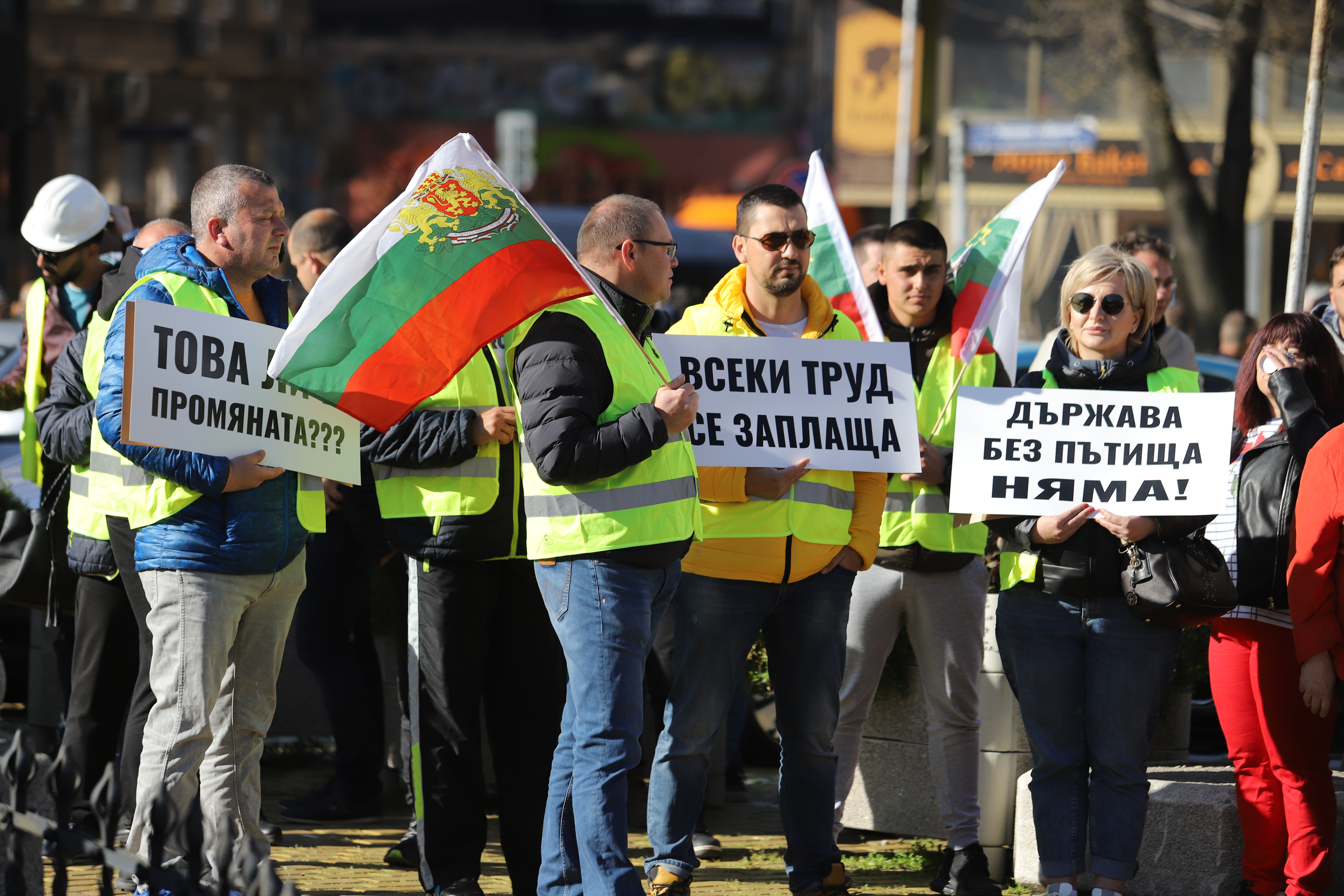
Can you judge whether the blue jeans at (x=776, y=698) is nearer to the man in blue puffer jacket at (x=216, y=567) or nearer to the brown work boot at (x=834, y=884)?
the brown work boot at (x=834, y=884)

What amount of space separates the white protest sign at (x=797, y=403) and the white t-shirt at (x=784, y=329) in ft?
0.62

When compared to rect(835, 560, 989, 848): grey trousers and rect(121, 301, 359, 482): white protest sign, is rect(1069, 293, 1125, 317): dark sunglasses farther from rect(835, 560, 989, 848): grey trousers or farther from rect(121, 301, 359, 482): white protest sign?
rect(121, 301, 359, 482): white protest sign

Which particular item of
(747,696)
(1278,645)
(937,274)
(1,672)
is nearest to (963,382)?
(937,274)

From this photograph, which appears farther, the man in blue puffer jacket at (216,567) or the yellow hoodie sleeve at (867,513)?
the yellow hoodie sleeve at (867,513)

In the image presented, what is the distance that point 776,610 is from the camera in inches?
195

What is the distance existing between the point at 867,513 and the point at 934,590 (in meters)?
0.50

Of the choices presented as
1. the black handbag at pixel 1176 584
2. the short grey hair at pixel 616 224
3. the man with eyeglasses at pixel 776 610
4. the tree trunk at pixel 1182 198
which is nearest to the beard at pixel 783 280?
the man with eyeglasses at pixel 776 610

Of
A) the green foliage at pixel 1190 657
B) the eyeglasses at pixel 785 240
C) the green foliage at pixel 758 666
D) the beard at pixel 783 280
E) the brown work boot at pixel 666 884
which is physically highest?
the eyeglasses at pixel 785 240

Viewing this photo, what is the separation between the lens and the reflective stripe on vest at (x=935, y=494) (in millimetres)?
5320

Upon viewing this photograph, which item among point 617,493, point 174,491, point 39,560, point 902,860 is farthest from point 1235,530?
point 39,560

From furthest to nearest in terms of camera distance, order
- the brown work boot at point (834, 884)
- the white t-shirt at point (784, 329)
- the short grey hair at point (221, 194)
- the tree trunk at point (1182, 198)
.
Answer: the tree trunk at point (1182, 198), the white t-shirt at point (784, 329), the brown work boot at point (834, 884), the short grey hair at point (221, 194)

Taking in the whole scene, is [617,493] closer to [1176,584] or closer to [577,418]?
[577,418]

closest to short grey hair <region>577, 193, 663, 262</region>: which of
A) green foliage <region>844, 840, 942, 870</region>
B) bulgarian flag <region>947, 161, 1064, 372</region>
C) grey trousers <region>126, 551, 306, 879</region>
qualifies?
grey trousers <region>126, 551, 306, 879</region>

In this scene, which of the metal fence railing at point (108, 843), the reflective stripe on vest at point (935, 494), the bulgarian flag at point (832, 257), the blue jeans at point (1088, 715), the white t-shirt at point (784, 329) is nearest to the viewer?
the metal fence railing at point (108, 843)
